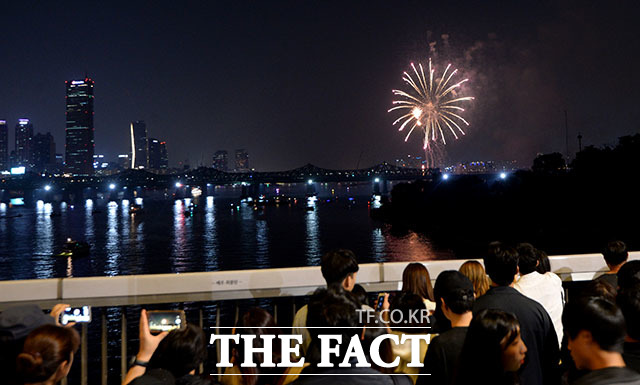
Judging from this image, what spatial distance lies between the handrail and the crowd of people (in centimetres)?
171

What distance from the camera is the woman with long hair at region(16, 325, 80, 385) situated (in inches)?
110

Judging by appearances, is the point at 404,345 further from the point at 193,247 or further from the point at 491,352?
the point at 193,247

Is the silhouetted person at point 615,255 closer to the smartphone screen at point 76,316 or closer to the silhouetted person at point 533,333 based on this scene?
the silhouetted person at point 533,333

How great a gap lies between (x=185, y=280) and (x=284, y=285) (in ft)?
3.51

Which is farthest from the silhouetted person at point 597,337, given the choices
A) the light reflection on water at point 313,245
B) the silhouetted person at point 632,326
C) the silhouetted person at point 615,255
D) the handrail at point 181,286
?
the light reflection on water at point 313,245

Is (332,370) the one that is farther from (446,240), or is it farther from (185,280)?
(446,240)

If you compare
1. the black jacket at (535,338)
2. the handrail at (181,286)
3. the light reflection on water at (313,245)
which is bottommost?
the light reflection on water at (313,245)

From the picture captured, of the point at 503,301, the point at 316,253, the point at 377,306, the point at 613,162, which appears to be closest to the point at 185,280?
the point at 377,306

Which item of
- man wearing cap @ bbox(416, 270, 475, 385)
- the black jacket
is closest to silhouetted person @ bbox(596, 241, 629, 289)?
the black jacket

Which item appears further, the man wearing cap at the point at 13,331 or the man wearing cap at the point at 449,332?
the man wearing cap at the point at 449,332

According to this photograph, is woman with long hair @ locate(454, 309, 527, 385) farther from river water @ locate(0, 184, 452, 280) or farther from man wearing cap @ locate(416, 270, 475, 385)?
river water @ locate(0, 184, 452, 280)

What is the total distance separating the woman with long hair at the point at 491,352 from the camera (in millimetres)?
2855

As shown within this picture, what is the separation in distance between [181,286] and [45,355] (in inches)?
99.2

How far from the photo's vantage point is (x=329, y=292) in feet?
10.2
